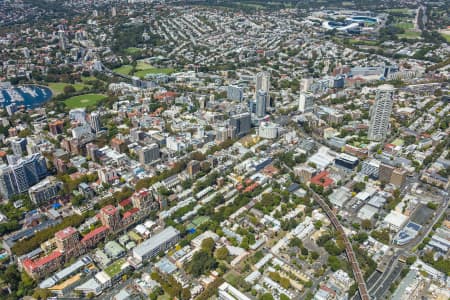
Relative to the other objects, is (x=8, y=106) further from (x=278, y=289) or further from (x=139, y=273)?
(x=278, y=289)

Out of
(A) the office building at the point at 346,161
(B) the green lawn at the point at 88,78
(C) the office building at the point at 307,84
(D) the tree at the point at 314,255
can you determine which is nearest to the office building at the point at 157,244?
(D) the tree at the point at 314,255

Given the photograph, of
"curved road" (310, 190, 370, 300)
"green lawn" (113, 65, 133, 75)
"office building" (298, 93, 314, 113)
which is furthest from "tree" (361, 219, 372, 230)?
"green lawn" (113, 65, 133, 75)

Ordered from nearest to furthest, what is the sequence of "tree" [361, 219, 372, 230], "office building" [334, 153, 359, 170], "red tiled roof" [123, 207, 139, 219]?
"tree" [361, 219, 372, 230] → "red tiled roof" [123, 207, 139, 219] → "office building" [334, 153, 359, 170]

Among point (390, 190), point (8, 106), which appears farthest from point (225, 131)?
point (8, 106)

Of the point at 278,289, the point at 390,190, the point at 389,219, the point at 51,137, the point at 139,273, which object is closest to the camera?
the point at 278,289

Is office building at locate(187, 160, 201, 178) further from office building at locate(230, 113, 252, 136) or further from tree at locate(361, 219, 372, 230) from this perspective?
tree at locate(361, 219, 372, 230)

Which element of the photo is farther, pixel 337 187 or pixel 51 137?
pixel 51 137

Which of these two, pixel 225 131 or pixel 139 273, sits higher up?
pixel 225 131
